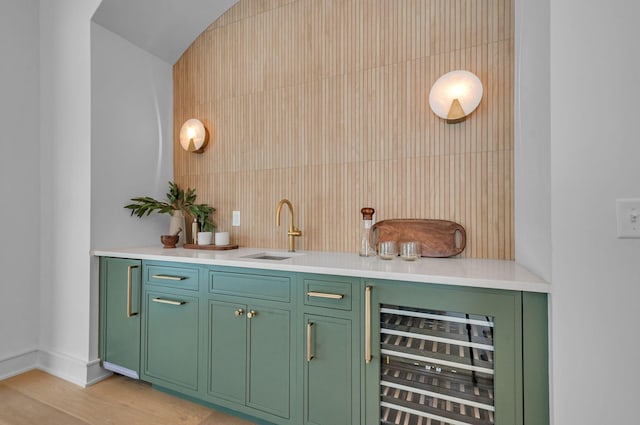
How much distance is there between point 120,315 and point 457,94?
8.62 ft

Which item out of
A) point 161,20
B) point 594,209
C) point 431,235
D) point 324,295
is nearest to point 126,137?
point 161,20

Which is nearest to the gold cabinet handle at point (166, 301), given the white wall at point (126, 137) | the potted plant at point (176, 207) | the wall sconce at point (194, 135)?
the potted plant at point (176, 207)

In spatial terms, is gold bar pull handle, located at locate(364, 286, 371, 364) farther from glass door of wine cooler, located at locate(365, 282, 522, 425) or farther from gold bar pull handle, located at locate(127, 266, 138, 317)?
gold bar pull handle, located at locate(127, 266, 138, 317)

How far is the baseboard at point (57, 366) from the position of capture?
2.16 meters

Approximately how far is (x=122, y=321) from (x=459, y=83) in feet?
8.77

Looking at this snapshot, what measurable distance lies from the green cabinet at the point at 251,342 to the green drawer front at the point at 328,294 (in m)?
0.12

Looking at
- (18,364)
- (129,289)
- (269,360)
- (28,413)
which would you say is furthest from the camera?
(18,364)

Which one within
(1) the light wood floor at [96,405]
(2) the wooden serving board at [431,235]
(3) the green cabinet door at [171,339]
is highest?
(2) the wooden serving board at [431,235]

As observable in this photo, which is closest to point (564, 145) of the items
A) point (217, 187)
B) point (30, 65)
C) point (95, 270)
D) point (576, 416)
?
point (576, 416)

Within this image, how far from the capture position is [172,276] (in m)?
1.92

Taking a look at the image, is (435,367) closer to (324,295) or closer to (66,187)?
(324,295)

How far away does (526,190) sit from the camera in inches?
57.1

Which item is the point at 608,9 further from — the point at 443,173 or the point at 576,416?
the point at 576,416

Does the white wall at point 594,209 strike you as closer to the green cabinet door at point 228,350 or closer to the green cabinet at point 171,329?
the green cabinet door at point 228,350
